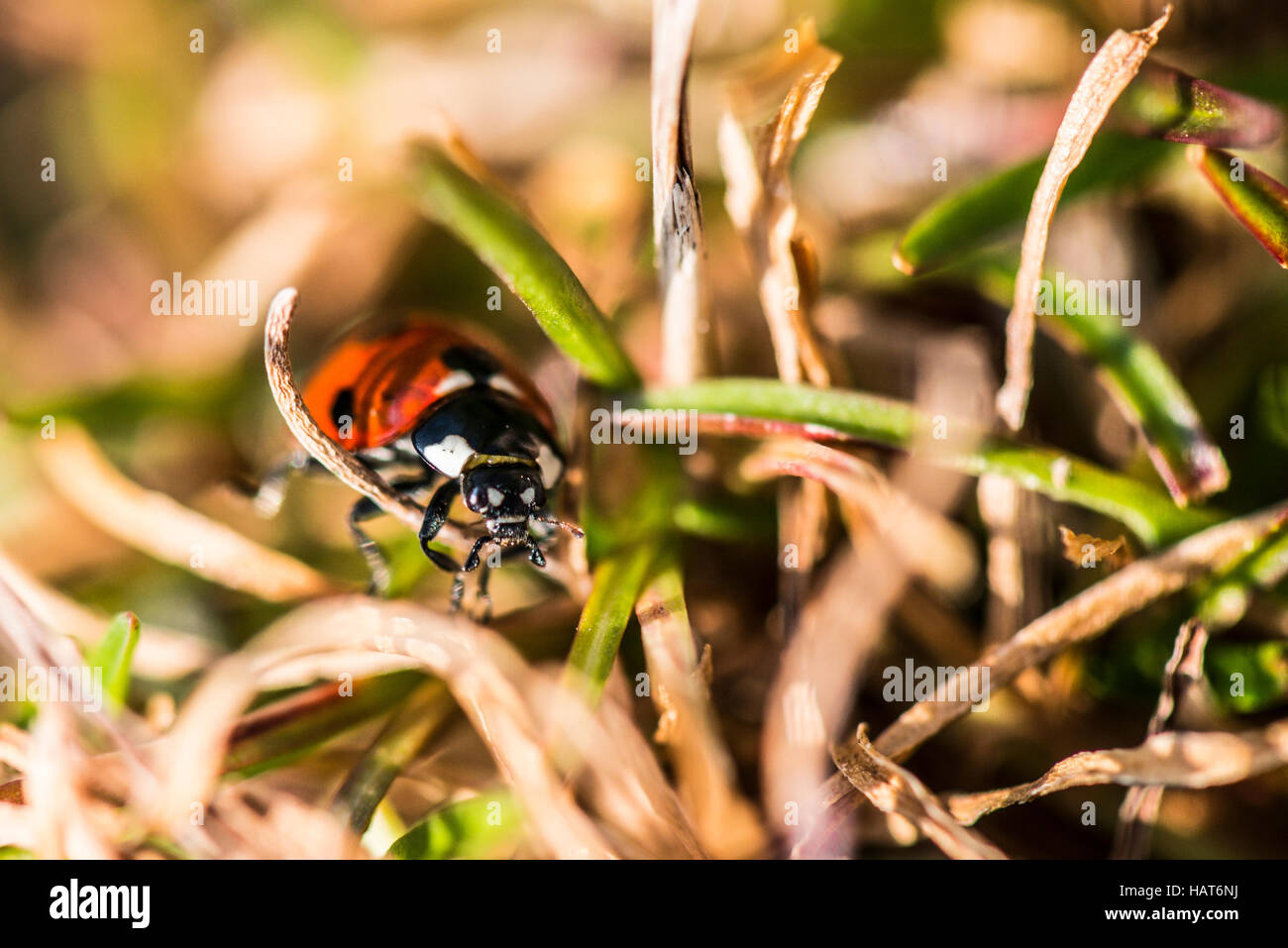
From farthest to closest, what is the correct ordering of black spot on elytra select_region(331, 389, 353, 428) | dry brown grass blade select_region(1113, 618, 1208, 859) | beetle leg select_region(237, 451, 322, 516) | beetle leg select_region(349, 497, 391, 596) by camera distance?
beetle leg select_region(237, 451, 322, 516), black spot on elytra select_region(331, 389, 353, 428), beetle leg select_region(349, 497, 391, 596), dry brown grass blade select_region(1113, 618, 1208, 859)

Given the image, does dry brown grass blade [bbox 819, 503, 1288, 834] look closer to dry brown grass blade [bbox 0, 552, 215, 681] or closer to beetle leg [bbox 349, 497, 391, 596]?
beetle leg [bbox 349, 497, 391, 596]

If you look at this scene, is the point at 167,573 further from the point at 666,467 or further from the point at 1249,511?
the point at 1249,511

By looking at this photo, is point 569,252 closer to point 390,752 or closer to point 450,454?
point 450,454

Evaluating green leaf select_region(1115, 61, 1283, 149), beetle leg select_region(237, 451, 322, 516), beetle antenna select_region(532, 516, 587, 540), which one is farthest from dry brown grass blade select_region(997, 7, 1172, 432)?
beetle leg select_region(237, 451, 322, 516)

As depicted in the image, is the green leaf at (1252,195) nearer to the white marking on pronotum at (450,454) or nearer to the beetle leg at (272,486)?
the white marking on pronotum at (450,454)
